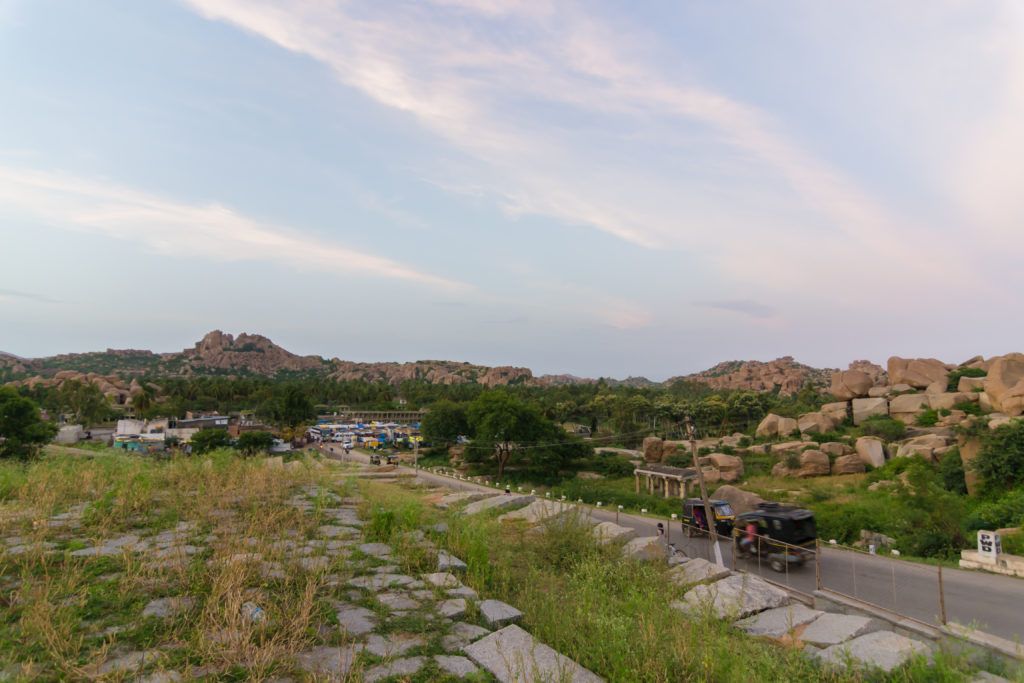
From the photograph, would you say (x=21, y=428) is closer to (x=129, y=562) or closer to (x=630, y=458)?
(x=129, y=562)

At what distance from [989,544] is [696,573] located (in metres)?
12.5

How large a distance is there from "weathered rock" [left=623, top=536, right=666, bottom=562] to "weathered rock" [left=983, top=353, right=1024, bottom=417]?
34487 mm

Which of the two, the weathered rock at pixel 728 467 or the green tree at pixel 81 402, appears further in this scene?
the green tree at pixel 81 402

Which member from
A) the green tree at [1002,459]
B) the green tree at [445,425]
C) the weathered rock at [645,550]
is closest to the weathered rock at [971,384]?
the green tree at [1002,459]

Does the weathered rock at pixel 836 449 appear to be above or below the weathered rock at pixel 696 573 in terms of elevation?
below

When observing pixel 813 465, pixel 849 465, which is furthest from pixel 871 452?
pixel 813 465

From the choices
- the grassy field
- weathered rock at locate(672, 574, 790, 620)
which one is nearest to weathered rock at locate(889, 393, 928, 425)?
weathered rock at locate(672, 574, 790, 620)

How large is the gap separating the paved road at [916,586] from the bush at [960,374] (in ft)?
130

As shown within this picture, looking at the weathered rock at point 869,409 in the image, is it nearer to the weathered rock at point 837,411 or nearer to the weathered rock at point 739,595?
the weathered rock at point 837,411

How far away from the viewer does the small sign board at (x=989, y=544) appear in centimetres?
1516

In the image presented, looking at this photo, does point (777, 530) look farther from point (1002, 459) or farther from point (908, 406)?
point (908, 406)

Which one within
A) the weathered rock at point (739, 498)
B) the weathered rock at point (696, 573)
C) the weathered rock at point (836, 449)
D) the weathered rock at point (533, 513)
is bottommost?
the weathered rock at point (739, 498)

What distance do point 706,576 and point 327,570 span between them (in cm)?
672

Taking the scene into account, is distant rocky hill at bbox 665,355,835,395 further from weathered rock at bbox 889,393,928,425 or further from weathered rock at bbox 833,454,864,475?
weathered rock at bbox 833,454,864,475
